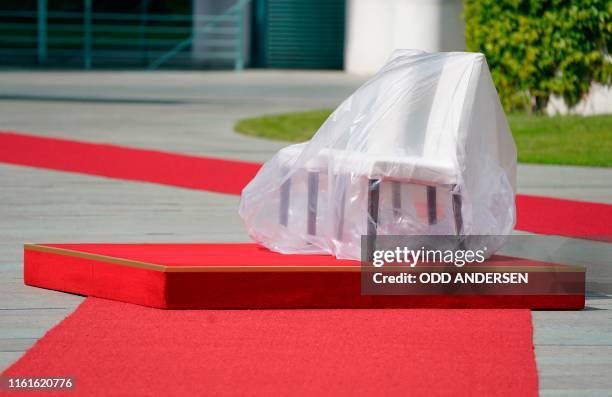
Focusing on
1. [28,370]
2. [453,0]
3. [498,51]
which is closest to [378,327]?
[28,370]

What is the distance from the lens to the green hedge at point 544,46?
610 inches

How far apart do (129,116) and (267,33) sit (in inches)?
557

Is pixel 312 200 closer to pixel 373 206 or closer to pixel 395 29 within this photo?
pixel 373 206

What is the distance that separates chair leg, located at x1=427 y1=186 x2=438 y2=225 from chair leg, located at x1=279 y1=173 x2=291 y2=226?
674mm

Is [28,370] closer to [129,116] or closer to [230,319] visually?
[230,319]

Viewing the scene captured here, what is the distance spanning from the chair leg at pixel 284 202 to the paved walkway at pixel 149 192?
1056 mm

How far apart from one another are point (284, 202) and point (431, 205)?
709mm

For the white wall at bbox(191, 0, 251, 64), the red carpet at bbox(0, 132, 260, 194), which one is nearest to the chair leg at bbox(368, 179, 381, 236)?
the red carpet at bbox(0, 132, 260, 194)

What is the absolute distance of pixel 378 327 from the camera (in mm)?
5461

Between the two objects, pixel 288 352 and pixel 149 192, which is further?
pixel 149 192

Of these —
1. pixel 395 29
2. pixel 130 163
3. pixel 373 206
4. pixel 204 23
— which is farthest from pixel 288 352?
pixel 204 23

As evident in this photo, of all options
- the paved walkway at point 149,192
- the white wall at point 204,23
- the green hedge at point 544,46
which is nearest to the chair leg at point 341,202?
the paved walkway at point 149,192

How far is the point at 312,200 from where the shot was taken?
252 inches

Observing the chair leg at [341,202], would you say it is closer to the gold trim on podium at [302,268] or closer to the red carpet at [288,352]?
the gold trim on podium at [302,268]
